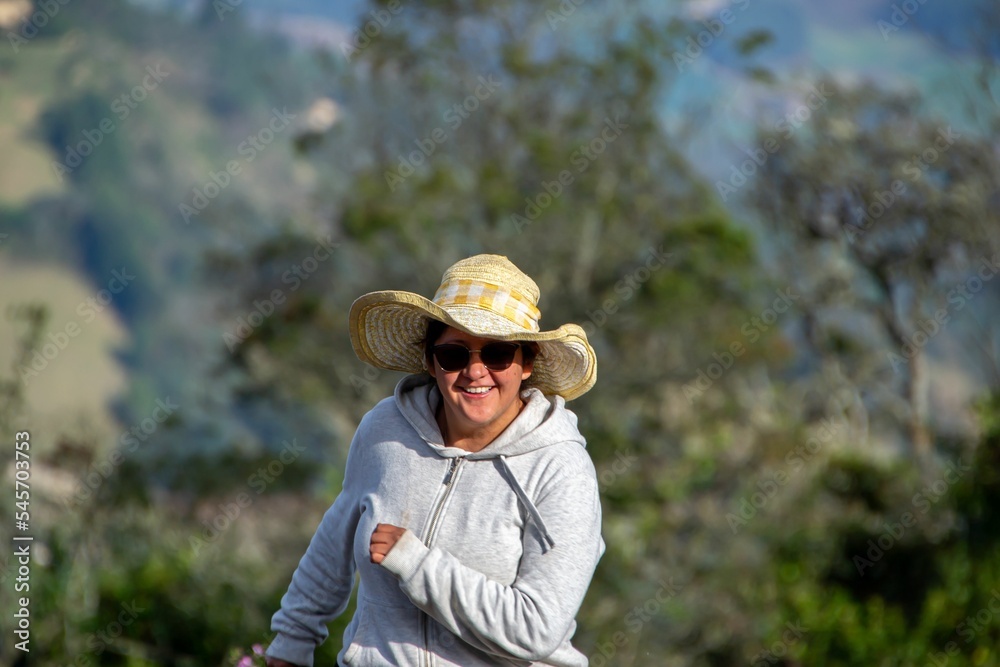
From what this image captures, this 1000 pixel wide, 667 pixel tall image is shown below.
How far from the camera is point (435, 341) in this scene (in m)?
2.52

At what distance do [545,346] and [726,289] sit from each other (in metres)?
13.9

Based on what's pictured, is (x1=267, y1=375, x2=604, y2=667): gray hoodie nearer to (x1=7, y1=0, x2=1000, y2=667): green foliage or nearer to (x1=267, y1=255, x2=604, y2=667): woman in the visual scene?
(x1=267, y1=255, x2=604, y2=667): woman

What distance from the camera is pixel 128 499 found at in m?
8.04

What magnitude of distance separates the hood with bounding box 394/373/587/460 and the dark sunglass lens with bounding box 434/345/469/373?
13cm

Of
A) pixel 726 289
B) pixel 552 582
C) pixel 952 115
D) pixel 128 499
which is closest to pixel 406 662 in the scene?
pixel 552 582

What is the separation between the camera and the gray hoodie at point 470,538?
219cm

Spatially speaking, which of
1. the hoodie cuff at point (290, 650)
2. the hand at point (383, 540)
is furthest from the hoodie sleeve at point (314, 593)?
the hand at point (383, 540)

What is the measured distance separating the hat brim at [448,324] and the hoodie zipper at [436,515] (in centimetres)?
27

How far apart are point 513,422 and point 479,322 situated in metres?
0.21

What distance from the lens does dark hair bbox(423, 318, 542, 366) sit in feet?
8.21

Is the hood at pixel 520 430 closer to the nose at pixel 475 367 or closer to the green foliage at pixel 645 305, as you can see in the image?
the nose at pixel 475 367

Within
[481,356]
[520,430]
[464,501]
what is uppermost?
[481,356]

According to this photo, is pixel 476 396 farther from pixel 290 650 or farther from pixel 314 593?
pixel 290 650

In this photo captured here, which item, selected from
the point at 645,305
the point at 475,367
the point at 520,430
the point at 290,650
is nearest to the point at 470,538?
the point at 520,430
